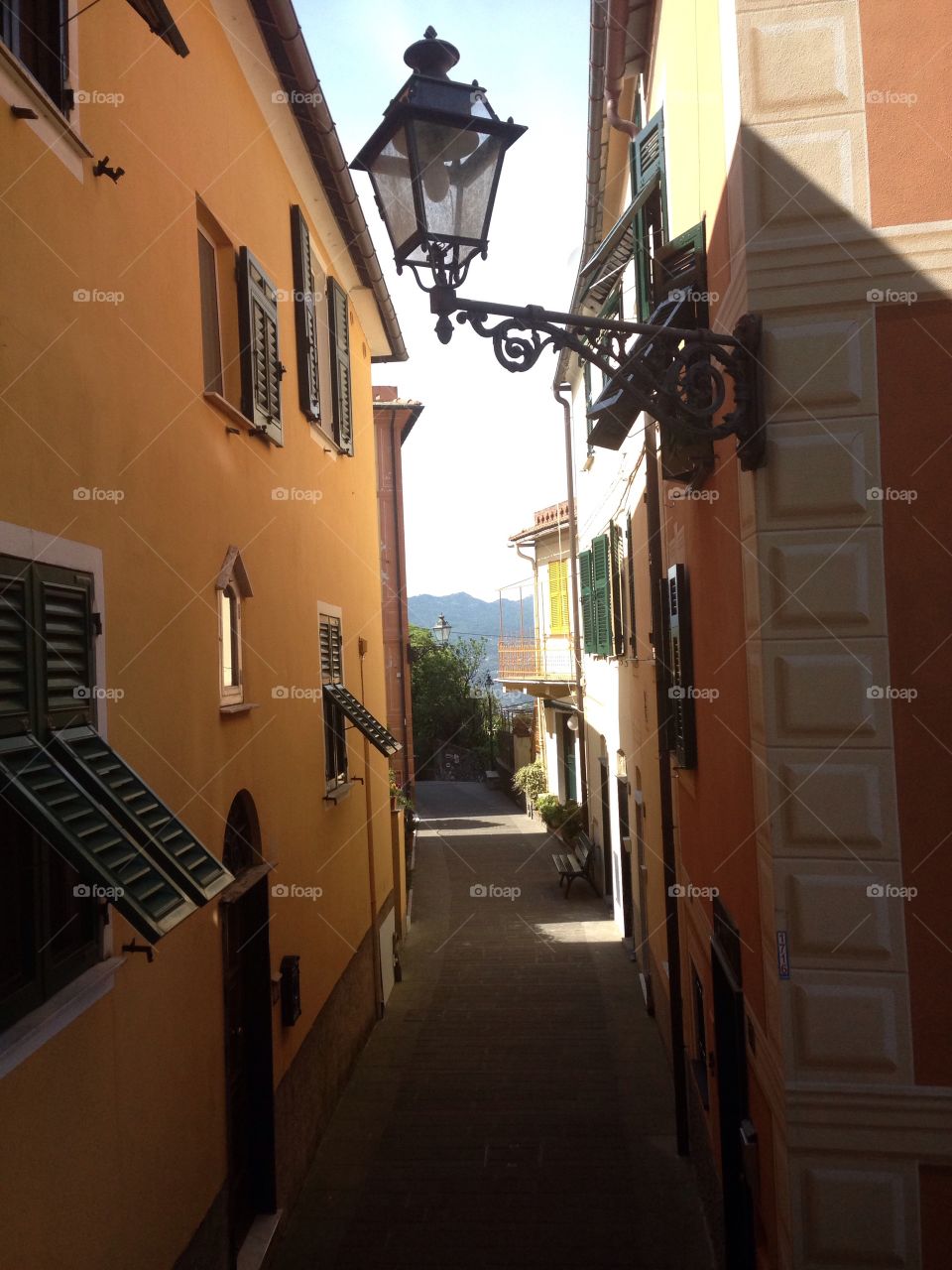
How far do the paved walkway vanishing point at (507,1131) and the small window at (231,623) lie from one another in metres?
3.64

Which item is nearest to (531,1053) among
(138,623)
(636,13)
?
(138,623)

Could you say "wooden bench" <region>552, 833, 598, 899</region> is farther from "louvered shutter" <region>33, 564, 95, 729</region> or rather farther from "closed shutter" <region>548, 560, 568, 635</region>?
"louvered shutter" <region>33, 564, 95, 729</region>

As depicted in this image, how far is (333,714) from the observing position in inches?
392

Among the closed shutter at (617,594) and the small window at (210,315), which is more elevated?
the small window at (210,315)

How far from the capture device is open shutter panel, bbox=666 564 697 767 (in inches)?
265

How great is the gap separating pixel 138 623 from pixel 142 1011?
1696mm

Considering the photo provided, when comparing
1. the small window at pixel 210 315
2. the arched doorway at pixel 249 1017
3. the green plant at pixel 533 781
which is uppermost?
the small window at pixel 210 315

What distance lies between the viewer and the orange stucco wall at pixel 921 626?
401 cm

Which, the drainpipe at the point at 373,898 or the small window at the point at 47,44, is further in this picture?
the drainpipe at the point at 373,898

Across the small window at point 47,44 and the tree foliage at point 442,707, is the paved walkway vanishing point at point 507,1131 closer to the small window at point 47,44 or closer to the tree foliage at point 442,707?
the small window at point 47,44

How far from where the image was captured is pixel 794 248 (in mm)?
4203

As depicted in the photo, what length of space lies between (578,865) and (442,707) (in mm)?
25131

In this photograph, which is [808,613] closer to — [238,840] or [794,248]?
[794,248]

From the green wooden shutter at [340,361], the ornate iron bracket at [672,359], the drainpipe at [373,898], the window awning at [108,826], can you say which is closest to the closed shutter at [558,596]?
the drainpipe at [373,898]
